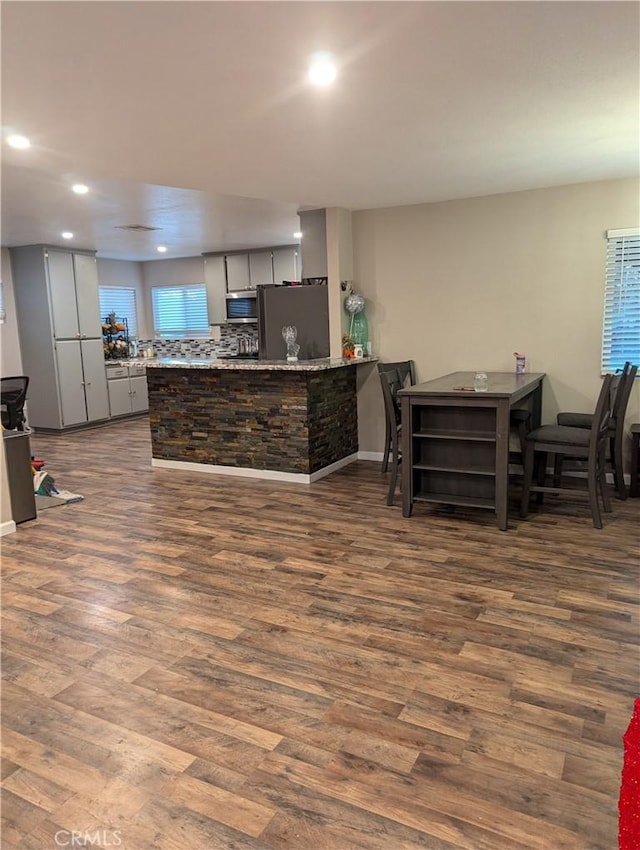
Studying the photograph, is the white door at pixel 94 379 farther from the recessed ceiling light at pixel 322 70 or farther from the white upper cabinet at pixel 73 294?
the recessed ceiling light at pixel 322 70

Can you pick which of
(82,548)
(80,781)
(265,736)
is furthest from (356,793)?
(82,548)

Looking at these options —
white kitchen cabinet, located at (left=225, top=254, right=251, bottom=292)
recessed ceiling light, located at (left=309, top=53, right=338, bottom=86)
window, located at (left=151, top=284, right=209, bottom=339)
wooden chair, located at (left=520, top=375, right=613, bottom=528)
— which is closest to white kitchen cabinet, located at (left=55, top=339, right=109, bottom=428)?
window, located at (left=151, top=284, right=209, bottom=339)

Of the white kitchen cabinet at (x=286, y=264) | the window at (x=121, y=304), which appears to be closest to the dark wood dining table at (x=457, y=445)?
the white kitchen cabinet at (x=286, y=264)

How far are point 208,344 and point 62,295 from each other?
2.34 m

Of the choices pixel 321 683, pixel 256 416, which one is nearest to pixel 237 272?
pixel 256 416

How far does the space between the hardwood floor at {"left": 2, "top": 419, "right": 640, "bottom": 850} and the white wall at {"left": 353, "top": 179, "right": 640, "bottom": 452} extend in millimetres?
1544

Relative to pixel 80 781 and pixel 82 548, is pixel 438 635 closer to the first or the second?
pixel 80 781

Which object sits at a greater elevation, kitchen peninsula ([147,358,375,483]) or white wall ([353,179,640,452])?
white wall ([353,179,640,452])

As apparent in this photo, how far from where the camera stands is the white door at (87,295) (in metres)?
7.97

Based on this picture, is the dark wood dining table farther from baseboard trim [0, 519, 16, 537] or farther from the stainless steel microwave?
the stainless steel microwave

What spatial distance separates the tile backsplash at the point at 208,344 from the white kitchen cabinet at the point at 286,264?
91 cm

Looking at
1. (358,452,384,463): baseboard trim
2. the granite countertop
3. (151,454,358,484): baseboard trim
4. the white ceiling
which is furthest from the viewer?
(358,452,384,463): baseboard trim

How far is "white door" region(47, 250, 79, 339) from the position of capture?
299 inches

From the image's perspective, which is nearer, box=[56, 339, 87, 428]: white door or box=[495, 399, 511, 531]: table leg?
box=[495, 399, 511, 531]: table leg
